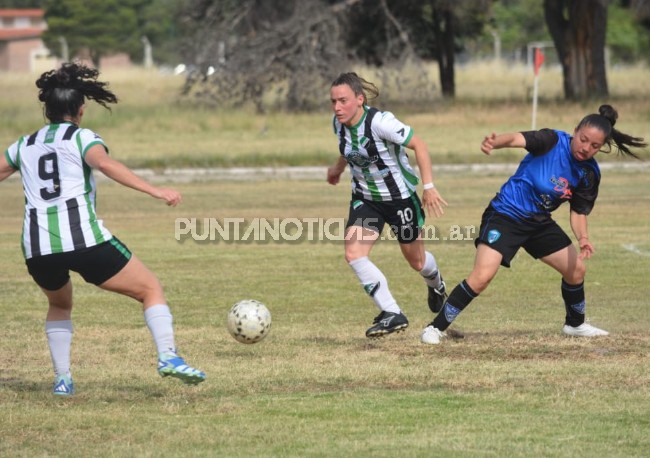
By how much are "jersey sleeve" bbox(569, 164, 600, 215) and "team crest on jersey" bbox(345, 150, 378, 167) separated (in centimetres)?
153

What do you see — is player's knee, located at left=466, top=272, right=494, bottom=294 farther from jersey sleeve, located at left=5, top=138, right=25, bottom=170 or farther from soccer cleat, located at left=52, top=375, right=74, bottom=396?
jersey sleeve, located at left=5, top=138, right=25, bottom=170

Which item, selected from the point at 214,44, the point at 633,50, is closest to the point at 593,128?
the point at 214,44

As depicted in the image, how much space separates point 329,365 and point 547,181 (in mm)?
2090

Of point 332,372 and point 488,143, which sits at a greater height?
point 488,143

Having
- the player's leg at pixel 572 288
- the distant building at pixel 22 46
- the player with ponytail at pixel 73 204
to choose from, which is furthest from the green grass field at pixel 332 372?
the distant building at pixel 22 46

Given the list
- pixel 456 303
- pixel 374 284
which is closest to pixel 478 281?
pixel 456 303

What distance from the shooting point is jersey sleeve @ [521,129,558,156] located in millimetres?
→ 8586

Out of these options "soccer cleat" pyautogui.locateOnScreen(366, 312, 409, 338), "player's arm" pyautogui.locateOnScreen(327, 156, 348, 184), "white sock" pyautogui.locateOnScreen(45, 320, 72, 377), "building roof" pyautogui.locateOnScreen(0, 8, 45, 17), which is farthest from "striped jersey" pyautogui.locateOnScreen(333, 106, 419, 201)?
"building roof" pyautogui.locateOnScreen(0, 8, 45, 17)

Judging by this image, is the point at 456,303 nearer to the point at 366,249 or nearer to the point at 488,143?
the point at 366,249

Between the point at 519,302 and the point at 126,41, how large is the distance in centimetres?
8694

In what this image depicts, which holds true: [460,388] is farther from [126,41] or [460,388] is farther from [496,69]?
[126,41]

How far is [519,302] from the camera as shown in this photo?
1167 centimetres

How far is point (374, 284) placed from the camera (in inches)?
364

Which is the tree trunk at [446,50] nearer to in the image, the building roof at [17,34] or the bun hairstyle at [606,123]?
the bun hairstyle at [606,123]
